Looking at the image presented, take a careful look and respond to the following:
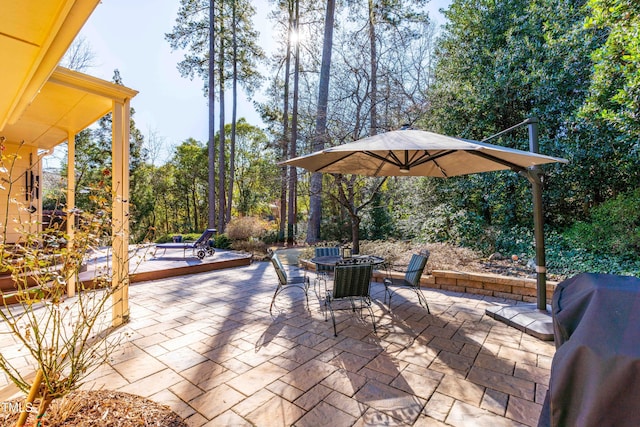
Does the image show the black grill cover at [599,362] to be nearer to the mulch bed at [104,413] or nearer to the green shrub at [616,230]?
the mulch bed at [104,413]

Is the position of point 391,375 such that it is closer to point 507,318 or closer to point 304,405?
point 304,405

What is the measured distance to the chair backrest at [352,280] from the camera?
10.7ft

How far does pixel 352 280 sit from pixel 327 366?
101 centimetres

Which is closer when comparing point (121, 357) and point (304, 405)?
point (304, 405)

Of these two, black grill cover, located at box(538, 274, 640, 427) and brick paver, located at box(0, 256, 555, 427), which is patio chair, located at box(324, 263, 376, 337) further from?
black grill cover, located at box(538, 274, 640, 427)

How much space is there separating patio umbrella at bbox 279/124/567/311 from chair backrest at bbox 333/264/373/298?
1.26 meters

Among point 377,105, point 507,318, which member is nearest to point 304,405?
point 507,318

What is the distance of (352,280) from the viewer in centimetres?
334

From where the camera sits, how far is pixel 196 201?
18469mm

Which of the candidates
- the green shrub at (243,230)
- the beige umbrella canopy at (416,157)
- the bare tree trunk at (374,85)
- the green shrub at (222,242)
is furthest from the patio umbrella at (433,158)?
the green shrub at (222,242)

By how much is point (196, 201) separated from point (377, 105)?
47.0ft

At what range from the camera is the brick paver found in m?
1.98

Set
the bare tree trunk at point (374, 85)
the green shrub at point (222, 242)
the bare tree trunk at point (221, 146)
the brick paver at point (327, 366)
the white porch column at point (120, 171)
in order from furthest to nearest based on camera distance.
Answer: the bare tree trunk at point (221, 146) < the green shrub at point (222, 242) < the bare tree trunk at point (374, 85) < the white porch column at point (120, 171) < the brick paver at point (327, 366)

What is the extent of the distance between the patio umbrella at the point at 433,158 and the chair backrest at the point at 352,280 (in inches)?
49.5
